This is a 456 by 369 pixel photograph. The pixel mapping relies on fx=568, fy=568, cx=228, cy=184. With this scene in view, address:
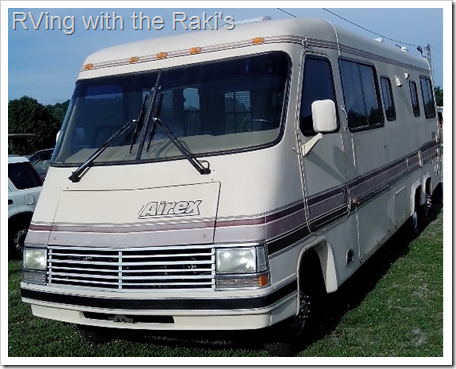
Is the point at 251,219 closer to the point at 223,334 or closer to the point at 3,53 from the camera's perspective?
the point at 223,334

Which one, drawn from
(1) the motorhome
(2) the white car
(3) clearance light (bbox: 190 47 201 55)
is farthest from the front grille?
(2) the white car

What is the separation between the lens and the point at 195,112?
15.7 ft

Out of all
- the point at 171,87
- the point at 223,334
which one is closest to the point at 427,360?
the point at 223,334

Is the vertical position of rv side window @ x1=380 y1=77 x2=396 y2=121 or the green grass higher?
rv side window @ x1=380 y1=77 x2=396 y2=121

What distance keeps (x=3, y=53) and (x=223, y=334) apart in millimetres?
3480

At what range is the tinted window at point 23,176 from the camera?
934 cm

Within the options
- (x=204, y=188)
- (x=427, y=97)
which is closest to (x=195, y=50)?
(x=204, y=188)

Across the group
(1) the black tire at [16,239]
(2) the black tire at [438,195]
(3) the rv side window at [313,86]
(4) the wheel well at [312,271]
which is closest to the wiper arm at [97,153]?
(3) the rv side window at [313,86]

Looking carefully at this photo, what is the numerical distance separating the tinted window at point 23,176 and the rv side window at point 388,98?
577 centimetres

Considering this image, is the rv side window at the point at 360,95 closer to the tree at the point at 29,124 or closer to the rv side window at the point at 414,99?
the rv side window at the point at 414,99

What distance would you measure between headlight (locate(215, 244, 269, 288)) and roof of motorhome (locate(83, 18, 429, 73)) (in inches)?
72.6

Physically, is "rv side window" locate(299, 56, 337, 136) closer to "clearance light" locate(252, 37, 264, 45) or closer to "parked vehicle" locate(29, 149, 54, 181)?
"clearance light" locate(252, 37, 264, 45)

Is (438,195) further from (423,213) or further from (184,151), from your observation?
(184,151)

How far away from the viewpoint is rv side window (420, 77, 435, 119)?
998cm
